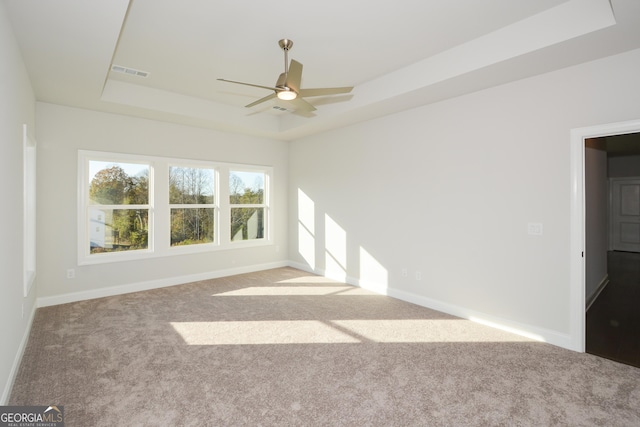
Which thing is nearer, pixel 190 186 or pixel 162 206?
pixel 162 206

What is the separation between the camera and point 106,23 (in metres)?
2.49

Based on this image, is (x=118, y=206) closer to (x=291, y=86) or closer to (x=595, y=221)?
(x=291, y=86)

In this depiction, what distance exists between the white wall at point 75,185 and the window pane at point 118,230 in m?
0.25

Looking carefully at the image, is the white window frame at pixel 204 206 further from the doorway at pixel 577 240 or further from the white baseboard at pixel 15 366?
the doorway at pixel 577 240

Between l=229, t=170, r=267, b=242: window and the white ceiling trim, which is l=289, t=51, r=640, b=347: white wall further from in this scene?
l=229, t=170, r=267, b=242: window

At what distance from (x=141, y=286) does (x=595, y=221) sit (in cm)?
698

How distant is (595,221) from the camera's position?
482 cm

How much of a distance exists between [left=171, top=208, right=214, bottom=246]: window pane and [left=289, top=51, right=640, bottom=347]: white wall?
7.89 feet

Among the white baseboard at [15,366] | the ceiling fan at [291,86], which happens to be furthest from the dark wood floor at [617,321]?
the white baseboard at [15,366]

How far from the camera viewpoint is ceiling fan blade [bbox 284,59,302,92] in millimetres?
2803

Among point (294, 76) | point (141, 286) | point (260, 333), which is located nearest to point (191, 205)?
point (141, 286)

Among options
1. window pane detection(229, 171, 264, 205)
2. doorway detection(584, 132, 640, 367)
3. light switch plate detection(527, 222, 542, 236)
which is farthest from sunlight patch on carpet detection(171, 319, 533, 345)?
window pane detection(229, 171, 264, 205)

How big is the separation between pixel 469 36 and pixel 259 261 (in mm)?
5117

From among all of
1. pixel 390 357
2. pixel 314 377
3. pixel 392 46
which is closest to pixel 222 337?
pixel 314 377
